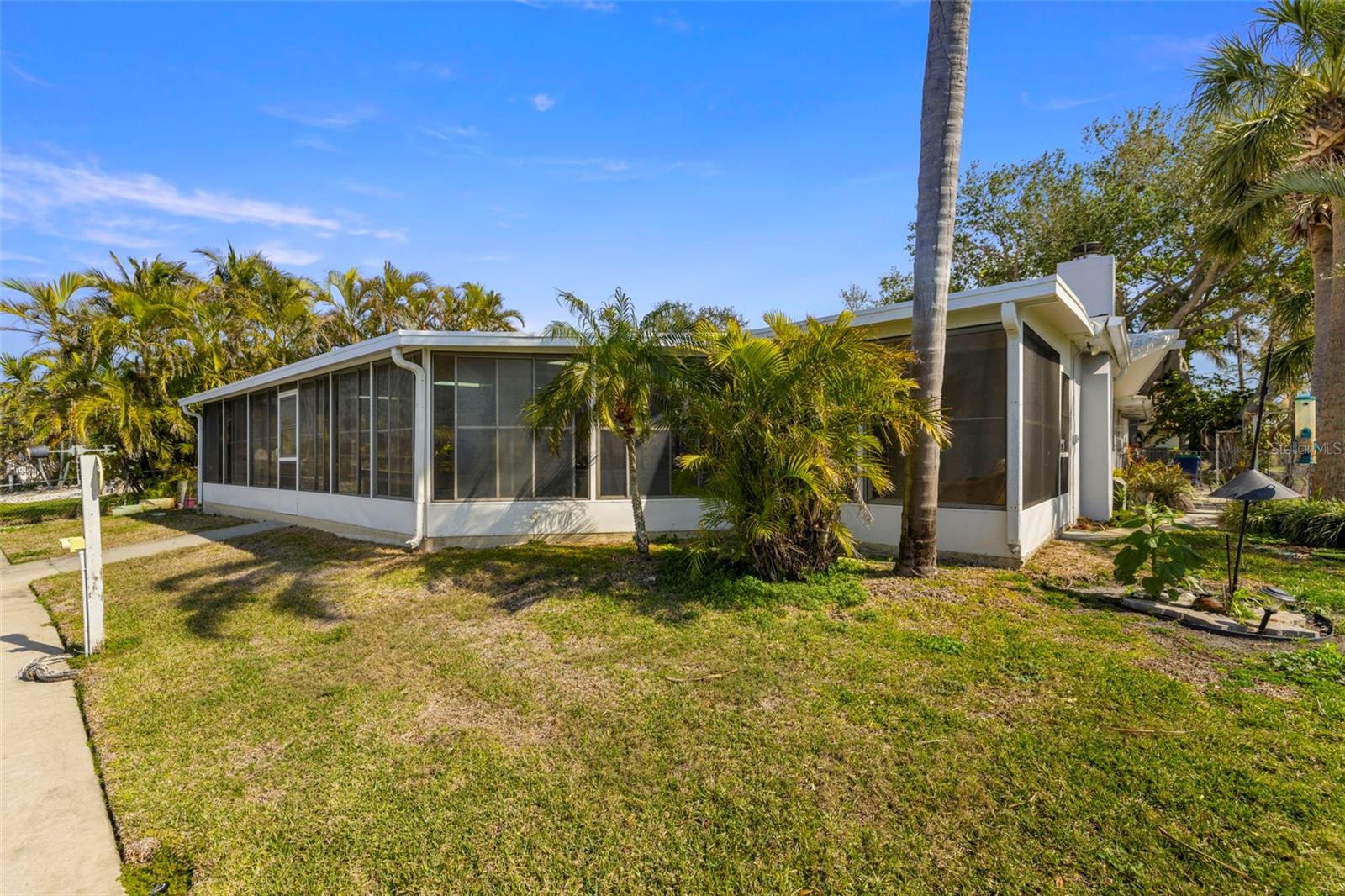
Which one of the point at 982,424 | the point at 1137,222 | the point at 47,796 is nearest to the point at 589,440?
the point at 982,424

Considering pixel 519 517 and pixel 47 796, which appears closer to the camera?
pixel 47 796

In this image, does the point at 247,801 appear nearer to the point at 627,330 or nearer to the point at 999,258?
the point at 627,330

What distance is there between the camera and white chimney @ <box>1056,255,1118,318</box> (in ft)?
→ 33.0

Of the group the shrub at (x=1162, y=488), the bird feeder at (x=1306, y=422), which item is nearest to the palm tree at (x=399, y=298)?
the shrub at (x=1162, y=488)

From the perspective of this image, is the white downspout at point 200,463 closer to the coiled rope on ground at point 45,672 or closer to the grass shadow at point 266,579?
the grass shadow at point 266,579

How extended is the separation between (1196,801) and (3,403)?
27.7 metres

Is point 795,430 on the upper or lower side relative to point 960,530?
upper

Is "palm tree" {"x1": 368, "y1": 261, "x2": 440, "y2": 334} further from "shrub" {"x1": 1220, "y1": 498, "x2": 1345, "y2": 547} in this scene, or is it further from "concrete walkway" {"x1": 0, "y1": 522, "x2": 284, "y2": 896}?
"shrub" {"x1": 1220, "y1": 498, "x2": 1345, "y2": 547}

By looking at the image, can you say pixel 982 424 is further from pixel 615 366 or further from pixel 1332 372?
pixel 1332 372

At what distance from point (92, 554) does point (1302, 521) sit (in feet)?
47.8

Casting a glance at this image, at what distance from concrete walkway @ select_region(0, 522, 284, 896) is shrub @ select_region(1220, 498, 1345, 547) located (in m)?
11.8

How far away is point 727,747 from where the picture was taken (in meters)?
3.25

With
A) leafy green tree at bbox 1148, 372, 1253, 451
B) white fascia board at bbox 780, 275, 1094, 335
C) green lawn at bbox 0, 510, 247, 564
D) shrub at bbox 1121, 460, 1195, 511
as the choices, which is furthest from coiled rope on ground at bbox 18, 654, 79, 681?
leafy green tree at bbox 1148, 372, 1253, 451

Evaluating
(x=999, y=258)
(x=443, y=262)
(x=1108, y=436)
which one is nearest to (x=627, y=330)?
(x=1108, y=436)
